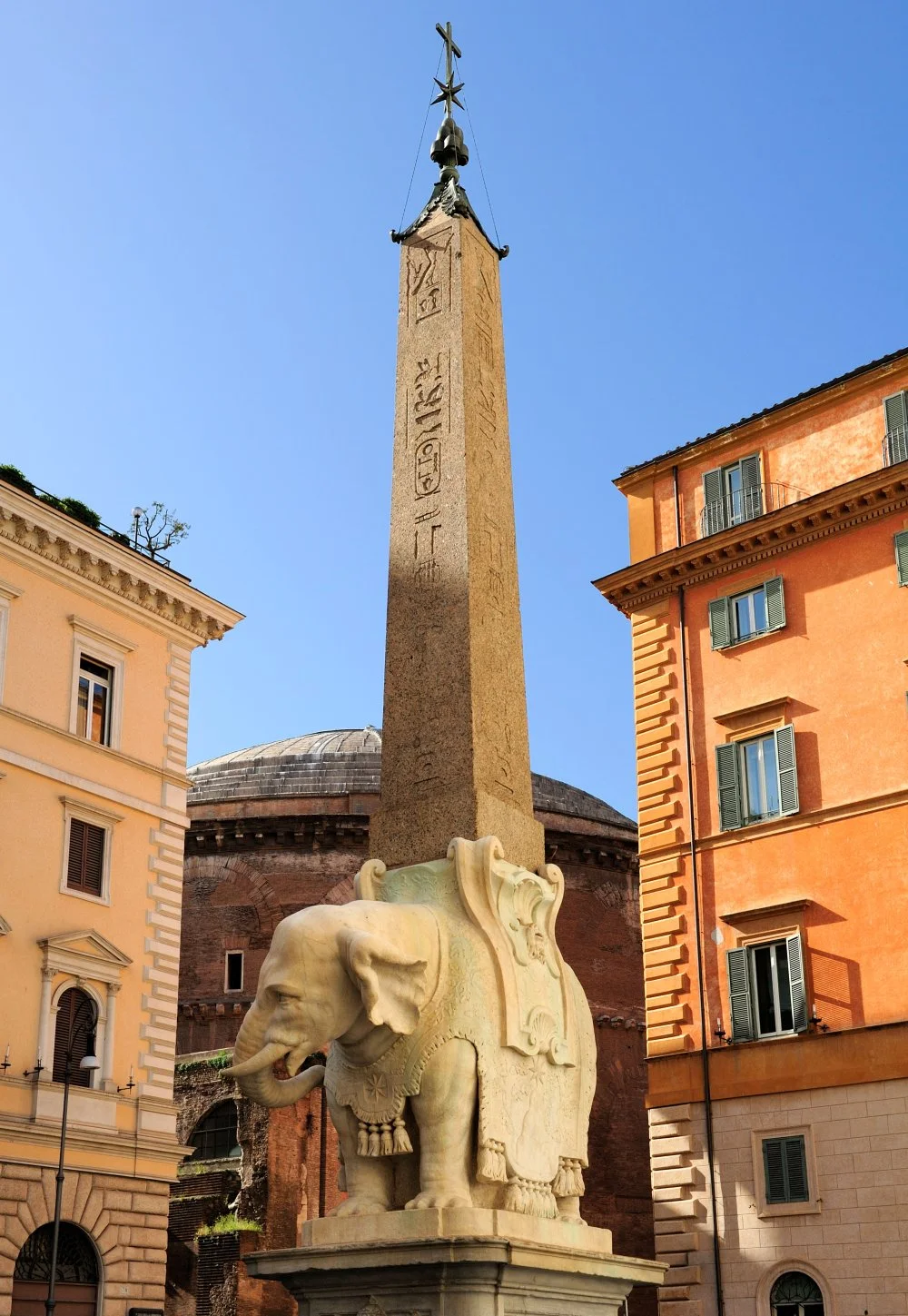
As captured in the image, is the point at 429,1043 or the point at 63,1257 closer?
the point at 429,1043

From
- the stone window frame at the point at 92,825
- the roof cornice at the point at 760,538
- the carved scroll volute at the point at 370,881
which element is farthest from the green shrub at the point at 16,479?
the carved scroll volute at the point at 370,881

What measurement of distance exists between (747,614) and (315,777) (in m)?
14.3

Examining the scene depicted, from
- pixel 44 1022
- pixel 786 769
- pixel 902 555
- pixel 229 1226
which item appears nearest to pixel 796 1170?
pixel 786 769

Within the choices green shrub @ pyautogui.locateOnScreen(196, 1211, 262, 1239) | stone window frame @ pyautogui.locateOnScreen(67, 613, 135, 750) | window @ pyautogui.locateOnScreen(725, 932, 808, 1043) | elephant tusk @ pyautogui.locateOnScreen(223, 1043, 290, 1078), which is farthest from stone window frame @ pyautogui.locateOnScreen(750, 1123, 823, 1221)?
elephant tusk @ pyautogui.locateOnScreen(223, 1043, 290, 1078)

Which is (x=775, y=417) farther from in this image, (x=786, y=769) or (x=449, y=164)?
(x=449, y=164)

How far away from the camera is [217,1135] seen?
82.3 ft

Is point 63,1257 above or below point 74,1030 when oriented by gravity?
below

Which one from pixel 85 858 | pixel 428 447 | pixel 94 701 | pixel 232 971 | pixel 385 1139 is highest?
pixel 94 701

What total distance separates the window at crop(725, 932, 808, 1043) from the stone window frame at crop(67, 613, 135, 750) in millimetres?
8207

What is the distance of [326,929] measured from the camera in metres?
6.09

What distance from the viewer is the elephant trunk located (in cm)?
597

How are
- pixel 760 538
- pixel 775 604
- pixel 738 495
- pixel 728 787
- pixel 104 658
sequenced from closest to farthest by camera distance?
pixel 728 787
pixel 775 604
pixel 760 538
pixel 738 495
pixel 104 658

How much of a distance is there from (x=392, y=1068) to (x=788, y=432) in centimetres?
1427

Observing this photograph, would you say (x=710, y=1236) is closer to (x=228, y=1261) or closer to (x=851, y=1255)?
(x=851, y=1255)
